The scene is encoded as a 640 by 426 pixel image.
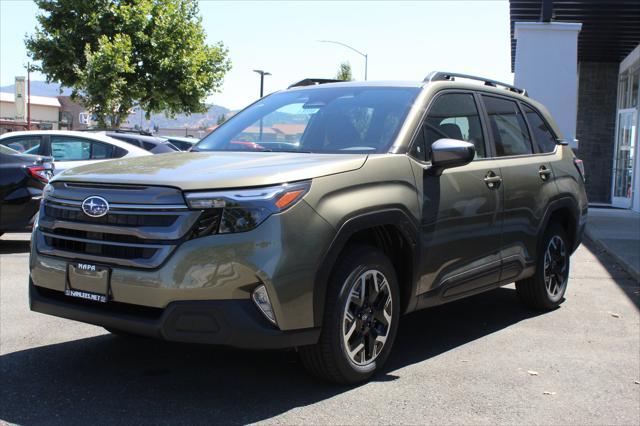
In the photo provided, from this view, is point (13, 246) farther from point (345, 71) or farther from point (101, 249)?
point (345, 71)

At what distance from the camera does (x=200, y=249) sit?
12.1ft

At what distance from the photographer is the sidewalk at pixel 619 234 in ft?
31.1

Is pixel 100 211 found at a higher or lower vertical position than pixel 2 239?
higher

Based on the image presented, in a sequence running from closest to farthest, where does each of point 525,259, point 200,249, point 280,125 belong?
point 200,249 → point 280,125 → point 525,259

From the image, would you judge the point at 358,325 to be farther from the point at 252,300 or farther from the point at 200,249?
the point at 200,249

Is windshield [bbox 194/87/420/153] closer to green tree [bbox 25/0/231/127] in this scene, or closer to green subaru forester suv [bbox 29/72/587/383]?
green subaru forester suv [bbox 29/72/587/383]

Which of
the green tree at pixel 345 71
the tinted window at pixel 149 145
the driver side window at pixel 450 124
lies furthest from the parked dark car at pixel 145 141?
the green tree at pixel 345 71

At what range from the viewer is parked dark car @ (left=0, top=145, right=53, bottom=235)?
9.33 metres

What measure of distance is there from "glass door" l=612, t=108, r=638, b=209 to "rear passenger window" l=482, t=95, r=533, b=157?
46.1ft

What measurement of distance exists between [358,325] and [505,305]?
120 inches

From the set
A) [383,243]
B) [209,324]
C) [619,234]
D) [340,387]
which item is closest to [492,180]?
[383,243]

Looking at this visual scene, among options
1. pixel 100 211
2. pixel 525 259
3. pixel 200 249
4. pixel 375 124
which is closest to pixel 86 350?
pixel 100 211

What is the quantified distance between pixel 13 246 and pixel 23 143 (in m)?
1.97

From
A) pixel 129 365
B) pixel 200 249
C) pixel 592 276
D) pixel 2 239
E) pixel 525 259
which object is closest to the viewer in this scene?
pixel 200 249
